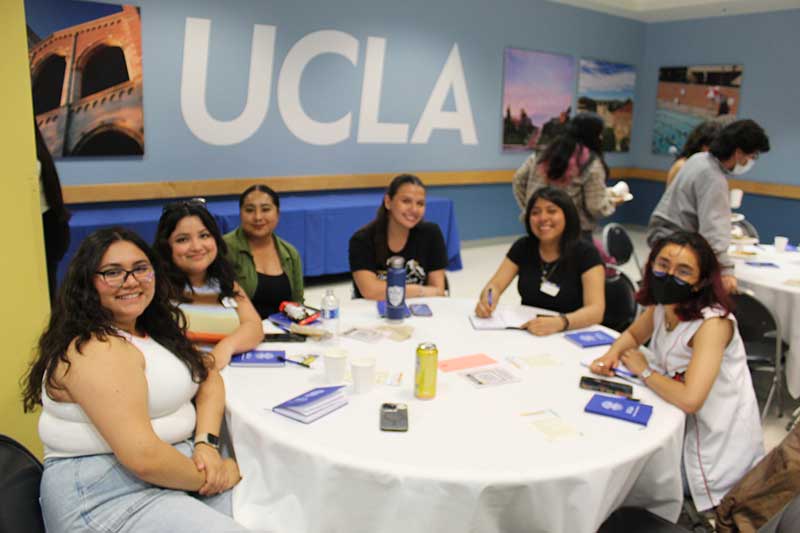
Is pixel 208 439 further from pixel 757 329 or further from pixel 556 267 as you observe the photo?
pixel 757 329

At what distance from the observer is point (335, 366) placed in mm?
1927

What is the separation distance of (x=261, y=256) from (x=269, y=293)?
18cm

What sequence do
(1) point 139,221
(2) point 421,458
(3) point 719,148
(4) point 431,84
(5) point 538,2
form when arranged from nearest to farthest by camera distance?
(2) point 421,458 → (3) point 719,148 → (1) point 139,221 → (4) point 431,84 → (5) point 538,2

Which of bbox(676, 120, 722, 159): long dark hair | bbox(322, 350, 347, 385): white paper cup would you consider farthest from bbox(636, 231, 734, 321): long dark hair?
bbox(676, 120, 722, 159): long dark hair

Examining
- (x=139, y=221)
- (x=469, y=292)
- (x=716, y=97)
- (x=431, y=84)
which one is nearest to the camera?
(x=139, y=221)

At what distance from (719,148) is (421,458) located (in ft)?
9.29

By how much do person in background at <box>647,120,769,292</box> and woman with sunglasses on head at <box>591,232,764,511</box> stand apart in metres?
1.35

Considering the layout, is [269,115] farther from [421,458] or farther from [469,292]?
[421,458]

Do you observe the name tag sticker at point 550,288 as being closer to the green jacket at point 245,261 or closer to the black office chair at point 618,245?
the green jacket at point 245,261

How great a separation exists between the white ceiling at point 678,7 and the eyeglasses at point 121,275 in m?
7.32

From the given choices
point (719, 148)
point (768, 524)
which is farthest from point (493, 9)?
point (768, 524)

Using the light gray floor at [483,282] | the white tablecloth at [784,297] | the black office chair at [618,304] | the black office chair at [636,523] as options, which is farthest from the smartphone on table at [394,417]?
the white tablecloth at [784,297]

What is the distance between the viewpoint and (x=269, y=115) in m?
5.85

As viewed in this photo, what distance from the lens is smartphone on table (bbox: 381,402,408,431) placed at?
1639 millimetres
